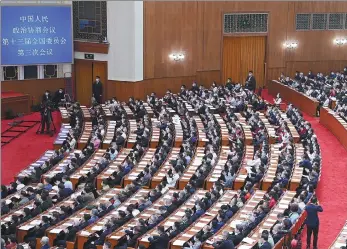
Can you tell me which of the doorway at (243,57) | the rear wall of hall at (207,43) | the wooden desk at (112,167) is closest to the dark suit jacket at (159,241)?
the wooden desk at (112,167)

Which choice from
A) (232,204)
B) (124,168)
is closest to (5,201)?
(124,168)

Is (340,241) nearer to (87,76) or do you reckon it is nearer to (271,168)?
(271,168)

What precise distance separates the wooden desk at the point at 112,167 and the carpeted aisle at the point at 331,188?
5585 millimetres

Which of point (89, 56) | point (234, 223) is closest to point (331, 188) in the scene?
point (234, 223)

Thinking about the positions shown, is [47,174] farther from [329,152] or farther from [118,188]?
[329,152]

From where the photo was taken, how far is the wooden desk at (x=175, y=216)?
12148 mm

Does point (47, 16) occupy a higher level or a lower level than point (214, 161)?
higher

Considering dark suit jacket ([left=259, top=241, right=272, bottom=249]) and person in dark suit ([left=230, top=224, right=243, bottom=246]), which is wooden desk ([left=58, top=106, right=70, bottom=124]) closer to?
person in dark suit ([left=230, top=224, right=243, bottom=246])

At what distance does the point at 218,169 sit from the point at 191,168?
2.43ft

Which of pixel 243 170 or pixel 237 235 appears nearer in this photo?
pixel 237 235

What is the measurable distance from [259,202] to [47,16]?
16.0 m

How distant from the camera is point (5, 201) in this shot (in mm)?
15148

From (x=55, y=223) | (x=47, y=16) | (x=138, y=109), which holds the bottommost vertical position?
(x=55, y=223)

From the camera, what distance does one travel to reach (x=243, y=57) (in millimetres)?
31578
